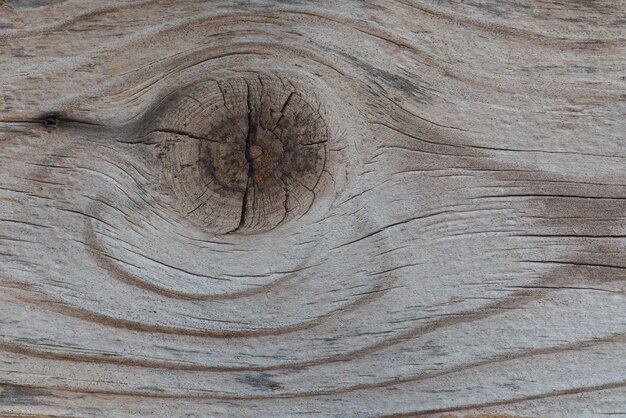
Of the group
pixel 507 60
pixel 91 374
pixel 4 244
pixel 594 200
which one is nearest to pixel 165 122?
pixel 4 244

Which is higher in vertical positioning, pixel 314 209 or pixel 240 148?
pixel 240 148

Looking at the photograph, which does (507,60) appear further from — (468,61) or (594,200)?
(594,200)

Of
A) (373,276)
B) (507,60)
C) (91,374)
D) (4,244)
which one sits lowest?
(91,374)

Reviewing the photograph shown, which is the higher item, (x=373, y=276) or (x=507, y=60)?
(x=507, y=60)
